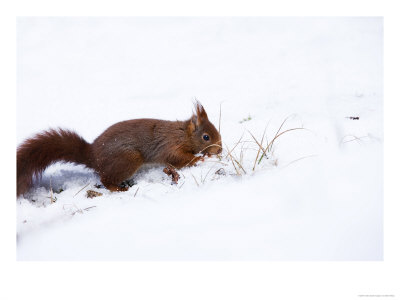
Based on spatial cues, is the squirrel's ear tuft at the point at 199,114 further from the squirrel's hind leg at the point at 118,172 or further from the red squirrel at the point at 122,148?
the squirrel's hind leg at the point at 118,172

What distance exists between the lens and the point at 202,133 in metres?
3.14

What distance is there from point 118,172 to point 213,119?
52.1 inches

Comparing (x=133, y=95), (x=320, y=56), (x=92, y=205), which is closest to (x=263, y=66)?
(x=320, y=56)

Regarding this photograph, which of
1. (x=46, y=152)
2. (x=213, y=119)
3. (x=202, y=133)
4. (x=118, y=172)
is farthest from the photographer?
(x=213, y=119)

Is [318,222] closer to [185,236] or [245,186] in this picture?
[245,186]

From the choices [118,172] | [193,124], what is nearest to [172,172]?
[118,172]

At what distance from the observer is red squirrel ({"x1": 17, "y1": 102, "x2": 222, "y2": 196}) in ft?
8.64

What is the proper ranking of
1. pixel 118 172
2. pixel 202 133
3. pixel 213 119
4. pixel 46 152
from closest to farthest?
pixel 46 152
pixel 118 172
pixel 202 133
pixel 213 119

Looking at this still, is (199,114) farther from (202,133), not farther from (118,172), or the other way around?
(118,172)

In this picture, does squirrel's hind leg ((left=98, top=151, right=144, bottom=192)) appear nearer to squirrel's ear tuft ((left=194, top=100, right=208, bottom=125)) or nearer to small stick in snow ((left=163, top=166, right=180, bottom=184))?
small stick in snow ((left=163, top=166, right=180, bottom=184))

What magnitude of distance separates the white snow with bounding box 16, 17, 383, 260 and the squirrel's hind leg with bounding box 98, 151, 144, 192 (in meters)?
0.09

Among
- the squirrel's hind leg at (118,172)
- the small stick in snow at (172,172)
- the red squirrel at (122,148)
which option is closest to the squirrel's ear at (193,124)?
the red squirrel at (122,148)

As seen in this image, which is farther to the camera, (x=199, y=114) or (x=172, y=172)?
(x=199, y=114)

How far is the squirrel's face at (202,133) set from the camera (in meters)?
3.12
